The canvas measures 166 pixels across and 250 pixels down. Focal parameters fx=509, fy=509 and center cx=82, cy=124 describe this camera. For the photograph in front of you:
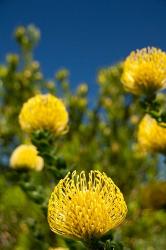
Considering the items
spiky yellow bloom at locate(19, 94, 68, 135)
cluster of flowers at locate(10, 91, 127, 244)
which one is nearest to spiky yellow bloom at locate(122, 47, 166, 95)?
spiky yellow bloom at locate(19, 94, 68, 135)

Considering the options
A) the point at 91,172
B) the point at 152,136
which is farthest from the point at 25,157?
the point at 91,172

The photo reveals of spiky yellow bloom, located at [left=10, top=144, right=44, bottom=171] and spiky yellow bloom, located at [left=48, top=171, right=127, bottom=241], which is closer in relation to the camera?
spiky yellow bloom, located at [left=48, top=171, right=127, bottom=241]

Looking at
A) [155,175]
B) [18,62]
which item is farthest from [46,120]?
[18,62]

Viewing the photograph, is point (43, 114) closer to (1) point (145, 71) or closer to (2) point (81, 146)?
(1) point (145, 71)

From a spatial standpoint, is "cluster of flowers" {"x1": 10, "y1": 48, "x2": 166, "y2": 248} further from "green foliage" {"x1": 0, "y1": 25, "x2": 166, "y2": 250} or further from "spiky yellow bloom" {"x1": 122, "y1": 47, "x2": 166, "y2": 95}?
"green foliage" {"x1": 0, "y1": 25, "x2": 166, "y2": 250}

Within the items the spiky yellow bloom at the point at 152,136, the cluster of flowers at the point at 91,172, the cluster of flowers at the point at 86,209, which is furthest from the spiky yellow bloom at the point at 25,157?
the cluster of flowers at the point at 86,209

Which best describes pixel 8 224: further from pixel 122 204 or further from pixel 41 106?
pixel 122 204

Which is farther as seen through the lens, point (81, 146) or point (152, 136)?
point (81, 146)
